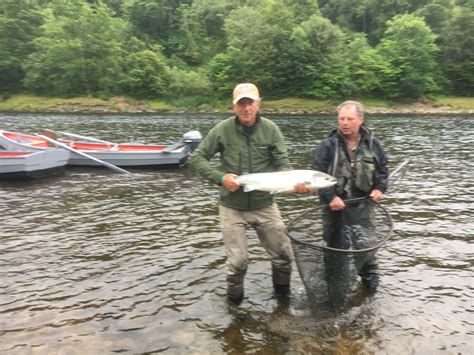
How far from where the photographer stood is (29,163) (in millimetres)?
15367

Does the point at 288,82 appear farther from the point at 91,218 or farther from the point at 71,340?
the point at 71,340

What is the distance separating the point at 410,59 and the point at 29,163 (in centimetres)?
6055

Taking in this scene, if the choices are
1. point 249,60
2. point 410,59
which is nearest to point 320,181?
point 249,60

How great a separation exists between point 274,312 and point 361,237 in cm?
163

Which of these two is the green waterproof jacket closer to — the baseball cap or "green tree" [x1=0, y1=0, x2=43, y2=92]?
the baseball cap

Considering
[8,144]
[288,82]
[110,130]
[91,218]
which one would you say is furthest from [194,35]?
[91,218]

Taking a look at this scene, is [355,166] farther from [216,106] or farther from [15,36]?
[15,36]

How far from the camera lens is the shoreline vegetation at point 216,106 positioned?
179ft

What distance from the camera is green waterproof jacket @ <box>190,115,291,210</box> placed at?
18.3 feet

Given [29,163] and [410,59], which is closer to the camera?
[29,163]

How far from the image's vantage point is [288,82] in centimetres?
6331

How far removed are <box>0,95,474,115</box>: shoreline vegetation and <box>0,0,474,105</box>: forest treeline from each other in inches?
88.3

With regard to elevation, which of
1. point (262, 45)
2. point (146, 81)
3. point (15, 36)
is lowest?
point (146, 81)

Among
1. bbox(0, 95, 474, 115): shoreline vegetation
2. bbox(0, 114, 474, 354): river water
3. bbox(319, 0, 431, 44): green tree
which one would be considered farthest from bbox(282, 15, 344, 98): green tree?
bbox(0, 114, 474, 354): river water
